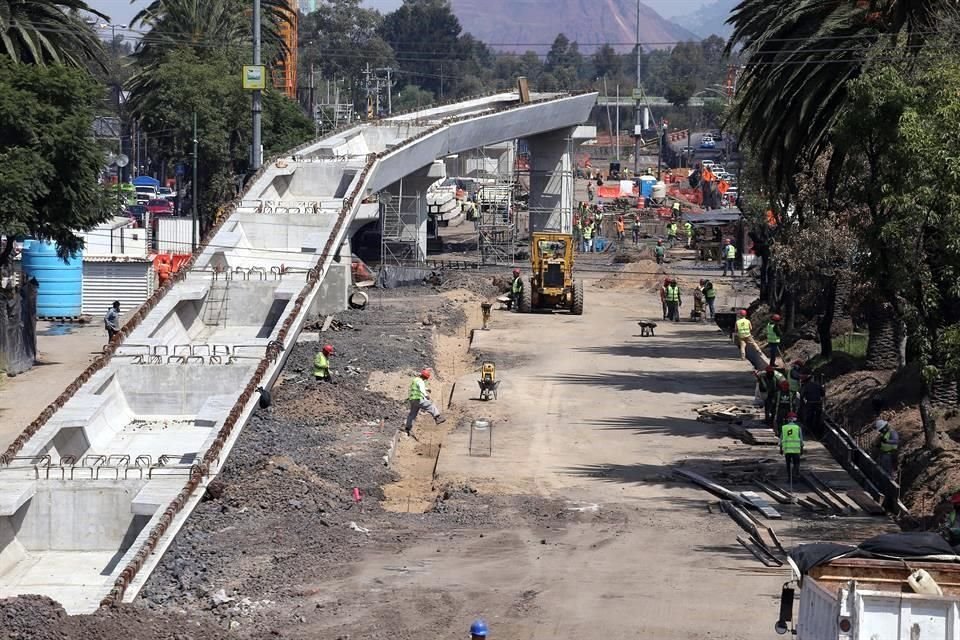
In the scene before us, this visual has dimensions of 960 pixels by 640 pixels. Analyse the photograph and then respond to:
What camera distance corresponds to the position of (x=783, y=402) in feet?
101

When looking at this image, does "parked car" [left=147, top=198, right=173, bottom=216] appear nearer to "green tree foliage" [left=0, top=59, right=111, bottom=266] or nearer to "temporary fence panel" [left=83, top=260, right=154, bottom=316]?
"temporary fence panel" [left=83, top=260, right=154, bottom=316]

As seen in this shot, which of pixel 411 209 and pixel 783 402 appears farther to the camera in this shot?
pixel 411 209

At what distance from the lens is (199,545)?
21.3 m

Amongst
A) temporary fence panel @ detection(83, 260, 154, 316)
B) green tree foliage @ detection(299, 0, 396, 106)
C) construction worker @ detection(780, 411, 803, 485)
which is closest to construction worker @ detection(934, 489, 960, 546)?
construction worker @ detection(780, 411, 803, 485)

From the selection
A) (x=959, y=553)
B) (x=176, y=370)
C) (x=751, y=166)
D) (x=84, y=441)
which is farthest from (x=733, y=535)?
(x=751, y=166)

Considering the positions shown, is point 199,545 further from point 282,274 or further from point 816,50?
point 282,274

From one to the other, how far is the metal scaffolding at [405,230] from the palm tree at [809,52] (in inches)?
1170

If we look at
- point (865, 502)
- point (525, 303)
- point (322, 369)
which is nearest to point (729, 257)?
point (525, 303)

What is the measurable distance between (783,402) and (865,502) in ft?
20.7

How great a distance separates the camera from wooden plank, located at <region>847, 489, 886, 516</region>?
79.0 ft

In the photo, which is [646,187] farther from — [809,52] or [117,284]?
[809,52]

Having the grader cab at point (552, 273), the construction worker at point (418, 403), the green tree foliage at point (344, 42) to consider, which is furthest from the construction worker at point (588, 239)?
the green tree foliage at point (344, 42)

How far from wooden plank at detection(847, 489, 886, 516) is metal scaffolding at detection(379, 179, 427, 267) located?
40333 millimetres

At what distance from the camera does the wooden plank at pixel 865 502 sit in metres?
24.1
